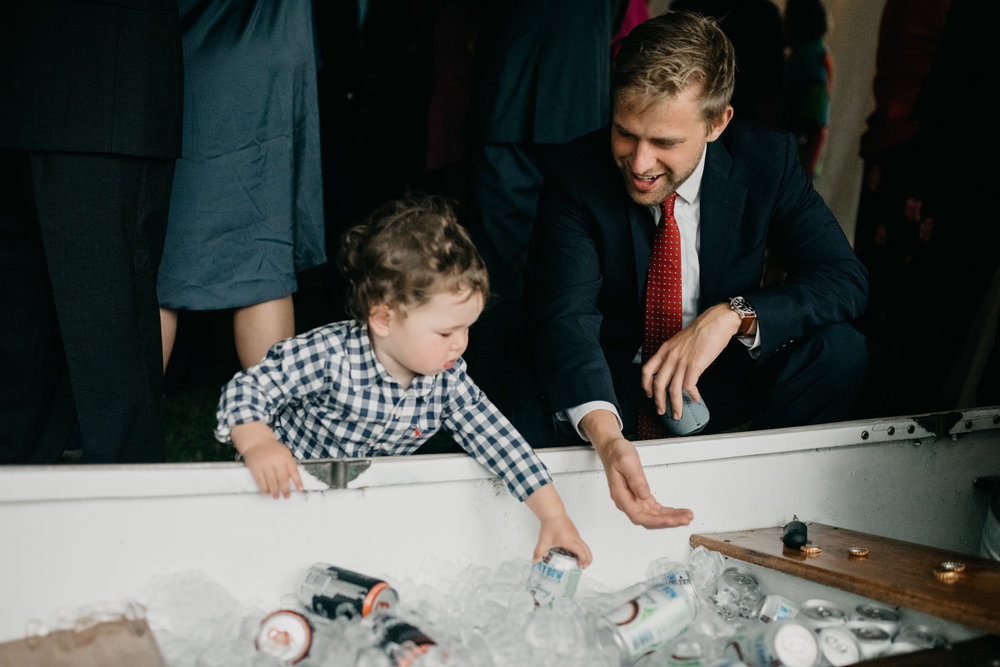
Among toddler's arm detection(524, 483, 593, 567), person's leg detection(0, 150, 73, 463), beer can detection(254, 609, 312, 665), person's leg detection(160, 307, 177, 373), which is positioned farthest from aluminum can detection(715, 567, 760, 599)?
person's leg detection(0, 150, 73, 463)

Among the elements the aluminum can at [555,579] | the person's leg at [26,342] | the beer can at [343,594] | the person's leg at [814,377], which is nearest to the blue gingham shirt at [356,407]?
the aluminum can at [555,579]

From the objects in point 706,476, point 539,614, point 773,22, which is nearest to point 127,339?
point 539,614

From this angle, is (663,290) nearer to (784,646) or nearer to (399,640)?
(784,646)

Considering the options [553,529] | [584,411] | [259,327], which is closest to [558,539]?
[553,529]

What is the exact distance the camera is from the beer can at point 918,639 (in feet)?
3.30

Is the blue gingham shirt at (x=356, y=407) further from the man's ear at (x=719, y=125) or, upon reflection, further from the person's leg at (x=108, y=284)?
the man's ear at (x=719, y=125)

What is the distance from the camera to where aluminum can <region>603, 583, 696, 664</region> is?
3.34 feet

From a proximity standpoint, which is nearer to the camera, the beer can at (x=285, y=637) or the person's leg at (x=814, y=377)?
the beer can at (x=285, y=637)

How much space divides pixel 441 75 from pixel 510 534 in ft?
5.16

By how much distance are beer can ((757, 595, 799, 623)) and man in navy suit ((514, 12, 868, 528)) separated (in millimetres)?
315

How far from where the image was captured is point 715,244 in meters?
1.55

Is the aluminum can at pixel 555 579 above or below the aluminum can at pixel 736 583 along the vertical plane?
above

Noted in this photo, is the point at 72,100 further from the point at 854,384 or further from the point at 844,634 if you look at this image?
the point at 854,384

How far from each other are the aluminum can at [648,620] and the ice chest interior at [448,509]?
0.71 ft
